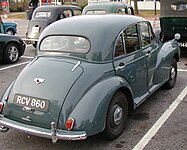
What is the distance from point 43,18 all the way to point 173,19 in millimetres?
4691

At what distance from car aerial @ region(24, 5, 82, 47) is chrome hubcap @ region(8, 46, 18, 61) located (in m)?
1.35

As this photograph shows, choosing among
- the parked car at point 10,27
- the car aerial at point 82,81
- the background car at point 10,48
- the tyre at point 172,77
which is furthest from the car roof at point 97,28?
the parked car at point 10,27

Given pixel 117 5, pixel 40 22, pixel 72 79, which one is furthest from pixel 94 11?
pixel 72 79

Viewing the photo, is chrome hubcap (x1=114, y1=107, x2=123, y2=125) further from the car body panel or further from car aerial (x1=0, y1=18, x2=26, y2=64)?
the car body panel

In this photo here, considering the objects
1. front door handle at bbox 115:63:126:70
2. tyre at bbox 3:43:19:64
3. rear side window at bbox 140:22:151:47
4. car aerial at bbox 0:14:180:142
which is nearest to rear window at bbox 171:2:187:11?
rear side window at bbox 140:22:151:47

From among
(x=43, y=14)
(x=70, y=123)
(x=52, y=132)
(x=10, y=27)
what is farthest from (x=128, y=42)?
(x=10, y=27)

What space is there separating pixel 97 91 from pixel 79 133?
611 mm

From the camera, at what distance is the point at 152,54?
532 centimetres

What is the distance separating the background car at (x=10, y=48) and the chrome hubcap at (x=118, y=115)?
18.3ft

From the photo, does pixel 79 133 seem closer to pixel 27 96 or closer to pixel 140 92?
pixel 27 96

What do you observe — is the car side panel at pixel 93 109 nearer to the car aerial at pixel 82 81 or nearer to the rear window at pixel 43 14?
the car aerial at pixel 82 81

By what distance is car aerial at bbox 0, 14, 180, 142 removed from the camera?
3654 millimetres

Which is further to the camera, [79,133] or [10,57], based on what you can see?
[10,57]

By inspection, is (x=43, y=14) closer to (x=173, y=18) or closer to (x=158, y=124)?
(x=173, y=18)
